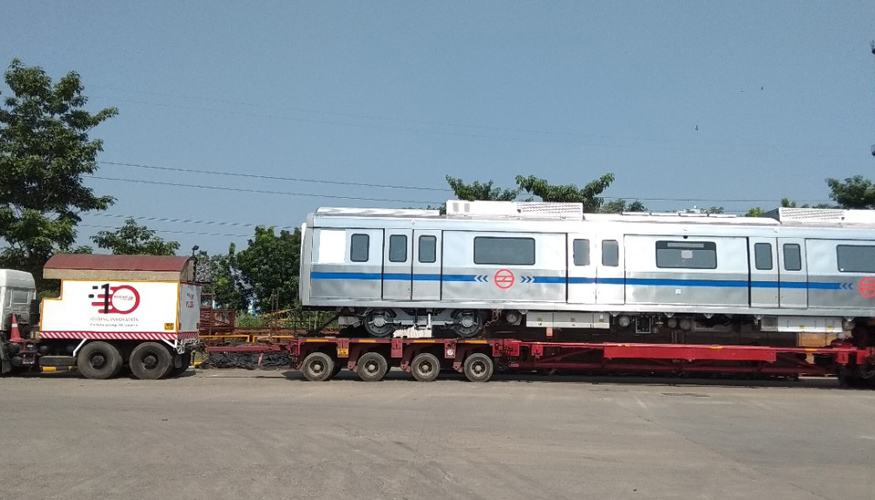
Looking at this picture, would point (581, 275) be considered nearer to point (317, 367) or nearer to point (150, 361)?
point (317, 367)

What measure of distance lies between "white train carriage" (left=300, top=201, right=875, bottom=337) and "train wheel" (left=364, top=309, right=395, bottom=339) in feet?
0.86

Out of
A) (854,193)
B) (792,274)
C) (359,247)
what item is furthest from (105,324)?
(854,193)

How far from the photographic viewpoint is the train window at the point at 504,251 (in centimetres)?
1716

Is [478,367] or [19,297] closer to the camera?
[478,367]

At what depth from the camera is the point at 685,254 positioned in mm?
17141

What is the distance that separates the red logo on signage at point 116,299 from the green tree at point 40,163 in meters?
6.08

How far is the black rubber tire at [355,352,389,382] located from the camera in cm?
1741

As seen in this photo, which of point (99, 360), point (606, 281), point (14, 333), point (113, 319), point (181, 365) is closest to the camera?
point (606, 281)

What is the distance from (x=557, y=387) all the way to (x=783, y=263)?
614cm

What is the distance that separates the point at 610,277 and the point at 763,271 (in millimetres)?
3622

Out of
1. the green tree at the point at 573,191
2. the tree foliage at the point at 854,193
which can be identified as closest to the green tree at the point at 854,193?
the tree foliage at the point at 854,193

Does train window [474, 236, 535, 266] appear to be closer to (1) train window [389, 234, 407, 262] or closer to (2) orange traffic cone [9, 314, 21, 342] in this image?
(1) train window [389, 234, 407, 262]

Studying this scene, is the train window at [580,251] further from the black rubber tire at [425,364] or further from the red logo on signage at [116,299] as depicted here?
the red logo on signage at [116,299]

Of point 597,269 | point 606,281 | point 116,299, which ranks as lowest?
point 116,299
